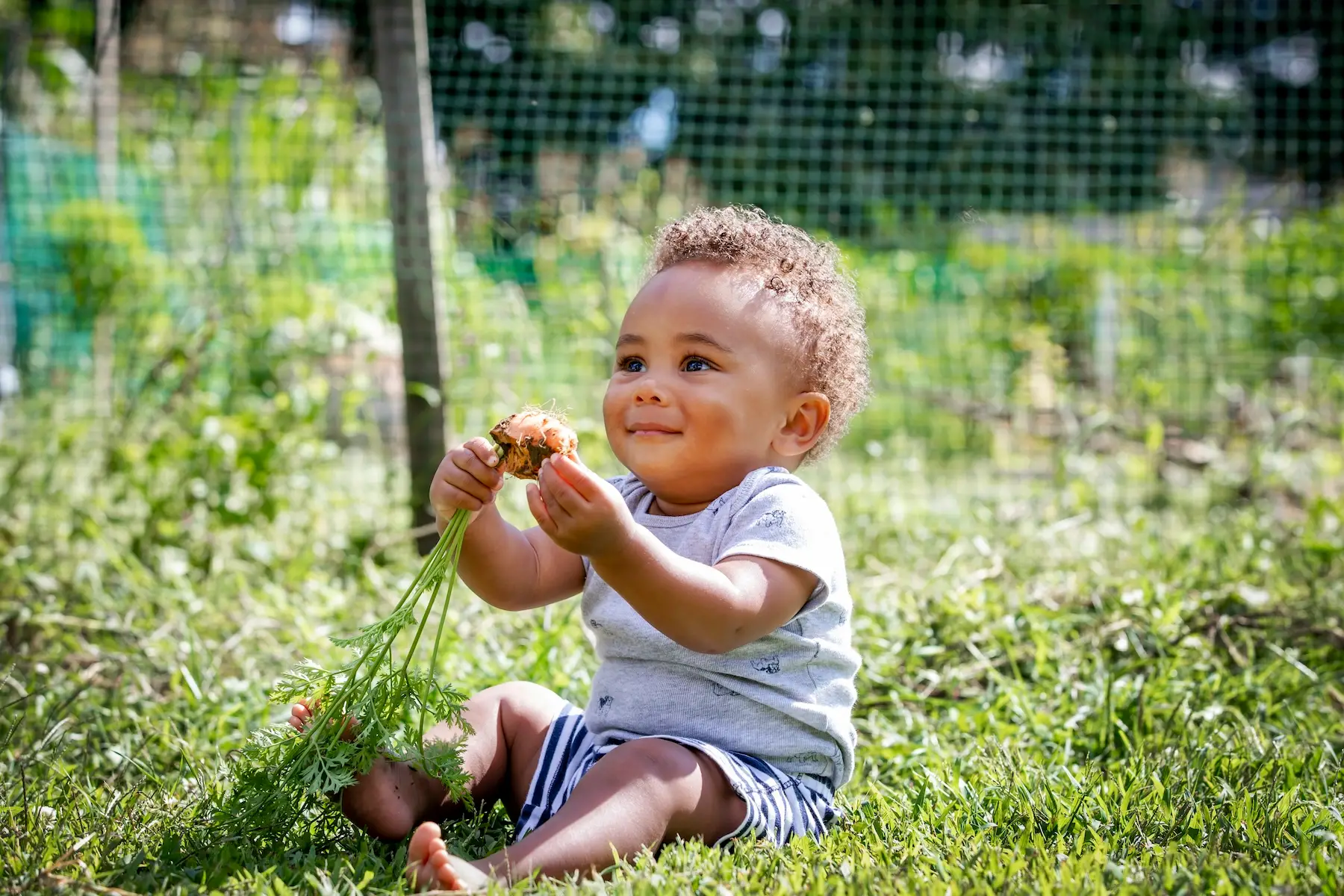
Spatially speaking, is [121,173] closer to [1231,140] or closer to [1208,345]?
[1208,345]

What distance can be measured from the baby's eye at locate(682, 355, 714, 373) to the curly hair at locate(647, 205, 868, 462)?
0.15 metres

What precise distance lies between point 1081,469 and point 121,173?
159 inches

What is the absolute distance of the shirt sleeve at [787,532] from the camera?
1.77m

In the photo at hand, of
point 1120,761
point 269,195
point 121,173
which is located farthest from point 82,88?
point 1120,761

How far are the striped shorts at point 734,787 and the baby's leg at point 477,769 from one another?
3cm

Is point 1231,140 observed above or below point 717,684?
above

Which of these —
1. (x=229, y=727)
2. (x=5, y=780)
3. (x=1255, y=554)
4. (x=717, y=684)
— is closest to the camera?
(x=717, y=684)

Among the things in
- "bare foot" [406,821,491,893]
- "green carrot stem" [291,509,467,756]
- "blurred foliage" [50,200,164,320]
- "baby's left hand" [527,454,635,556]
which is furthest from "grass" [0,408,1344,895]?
"blurred foliage" [50,200,164,320]

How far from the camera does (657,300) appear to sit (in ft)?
6.24

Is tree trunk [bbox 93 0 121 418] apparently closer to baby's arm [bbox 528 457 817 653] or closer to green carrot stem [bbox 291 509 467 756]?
green carrot stem [bbox 291 509 467 756]

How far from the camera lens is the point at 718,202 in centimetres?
650

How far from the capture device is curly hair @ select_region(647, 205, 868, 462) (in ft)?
6.39

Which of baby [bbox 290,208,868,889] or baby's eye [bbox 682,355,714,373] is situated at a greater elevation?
baby's eye [bbox 682,355,714,373]

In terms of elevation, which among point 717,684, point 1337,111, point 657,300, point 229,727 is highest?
point 1337,111
